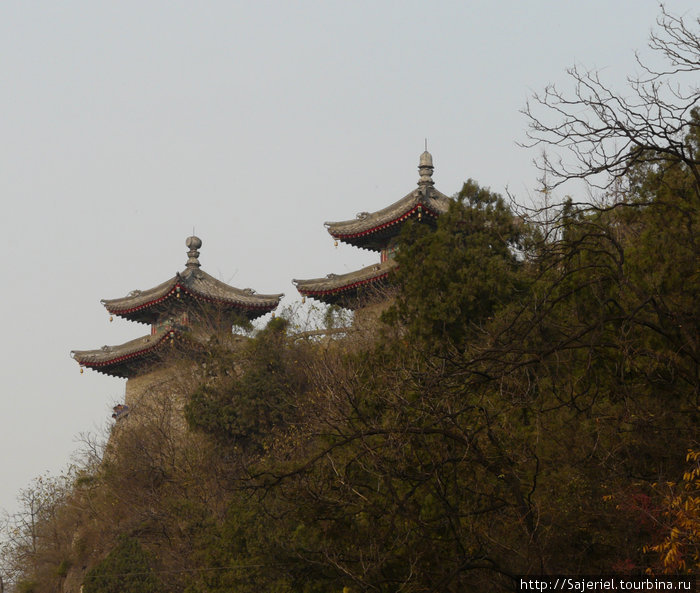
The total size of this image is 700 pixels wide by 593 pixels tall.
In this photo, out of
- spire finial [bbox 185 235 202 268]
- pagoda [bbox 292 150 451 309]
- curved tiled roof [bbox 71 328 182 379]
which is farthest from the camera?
spire finial [bbox 185 235 202 268]

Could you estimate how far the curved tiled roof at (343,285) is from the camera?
2569cm

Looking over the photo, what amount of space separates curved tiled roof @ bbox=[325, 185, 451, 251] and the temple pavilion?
358 centimetres

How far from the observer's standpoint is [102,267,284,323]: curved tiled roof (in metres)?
28.2

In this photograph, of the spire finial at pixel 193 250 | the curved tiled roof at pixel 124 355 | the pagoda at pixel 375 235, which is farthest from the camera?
the spire finial at pixel 193 250

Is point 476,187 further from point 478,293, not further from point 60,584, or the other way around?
point 60,584

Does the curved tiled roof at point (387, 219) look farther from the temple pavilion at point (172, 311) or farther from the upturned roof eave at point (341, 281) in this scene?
the temple pavilion at point (172, 311)

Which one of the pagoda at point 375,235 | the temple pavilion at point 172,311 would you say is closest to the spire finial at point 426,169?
the pagoda at point 375,235

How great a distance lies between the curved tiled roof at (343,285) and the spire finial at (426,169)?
2.25 metres

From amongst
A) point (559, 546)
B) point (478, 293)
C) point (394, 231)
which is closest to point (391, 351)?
point (478, 293)

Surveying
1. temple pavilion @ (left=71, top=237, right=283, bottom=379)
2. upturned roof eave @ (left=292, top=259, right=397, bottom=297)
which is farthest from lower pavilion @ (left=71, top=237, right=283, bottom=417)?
upturned roof eave @ (left=292, top=259, right=397, bottom=297)

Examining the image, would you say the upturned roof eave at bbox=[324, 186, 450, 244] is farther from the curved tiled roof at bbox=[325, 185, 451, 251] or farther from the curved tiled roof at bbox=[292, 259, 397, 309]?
the curved tiled roof at bbox=[292, 259, 397, 309]

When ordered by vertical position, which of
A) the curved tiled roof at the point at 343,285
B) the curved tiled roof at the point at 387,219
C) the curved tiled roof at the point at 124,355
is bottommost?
the curved tiled roof at the point at 124,355

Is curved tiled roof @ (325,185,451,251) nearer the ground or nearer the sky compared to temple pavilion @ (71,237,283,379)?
nearer the sky

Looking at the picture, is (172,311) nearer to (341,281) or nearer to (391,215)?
(341,281)
